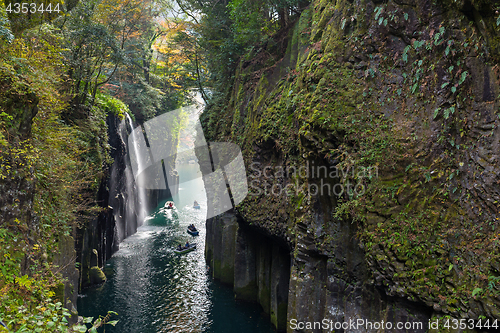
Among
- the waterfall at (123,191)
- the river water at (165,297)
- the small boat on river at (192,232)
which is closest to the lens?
the river water at (165,297)

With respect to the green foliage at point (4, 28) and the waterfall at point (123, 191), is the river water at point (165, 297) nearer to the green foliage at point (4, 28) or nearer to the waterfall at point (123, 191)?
the waterfall at point (123, 191)

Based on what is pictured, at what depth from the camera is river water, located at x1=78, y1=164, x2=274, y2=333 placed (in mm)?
13047

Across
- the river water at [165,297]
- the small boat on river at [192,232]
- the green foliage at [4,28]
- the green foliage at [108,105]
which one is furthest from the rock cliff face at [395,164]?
the small boat on river at [192,232]

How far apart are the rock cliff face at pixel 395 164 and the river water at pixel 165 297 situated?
16.9ft

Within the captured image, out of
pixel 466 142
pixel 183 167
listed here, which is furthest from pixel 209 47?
pixel 183 167

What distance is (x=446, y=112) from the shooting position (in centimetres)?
592

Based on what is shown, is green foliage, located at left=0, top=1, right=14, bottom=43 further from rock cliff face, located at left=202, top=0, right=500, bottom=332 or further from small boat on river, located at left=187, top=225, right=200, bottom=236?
small boat on river, located at left=187, top=225, right=200, bottom=236

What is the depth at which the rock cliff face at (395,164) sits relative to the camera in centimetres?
538

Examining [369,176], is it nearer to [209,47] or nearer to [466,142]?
[466,142]

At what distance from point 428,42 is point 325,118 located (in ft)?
9.21

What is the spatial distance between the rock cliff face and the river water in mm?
5158

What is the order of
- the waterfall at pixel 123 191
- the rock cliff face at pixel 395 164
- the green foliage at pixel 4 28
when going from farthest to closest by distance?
the waterfall at pixel 123 191 < the green foliage at pixel 4 28 < the rock cliff face at pixel 395 164

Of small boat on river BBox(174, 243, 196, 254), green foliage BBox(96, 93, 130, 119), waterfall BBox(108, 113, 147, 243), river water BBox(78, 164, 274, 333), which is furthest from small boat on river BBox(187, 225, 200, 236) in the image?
green foliage BBox(96, 93, 130, 119)

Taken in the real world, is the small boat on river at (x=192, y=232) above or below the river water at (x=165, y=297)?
above
